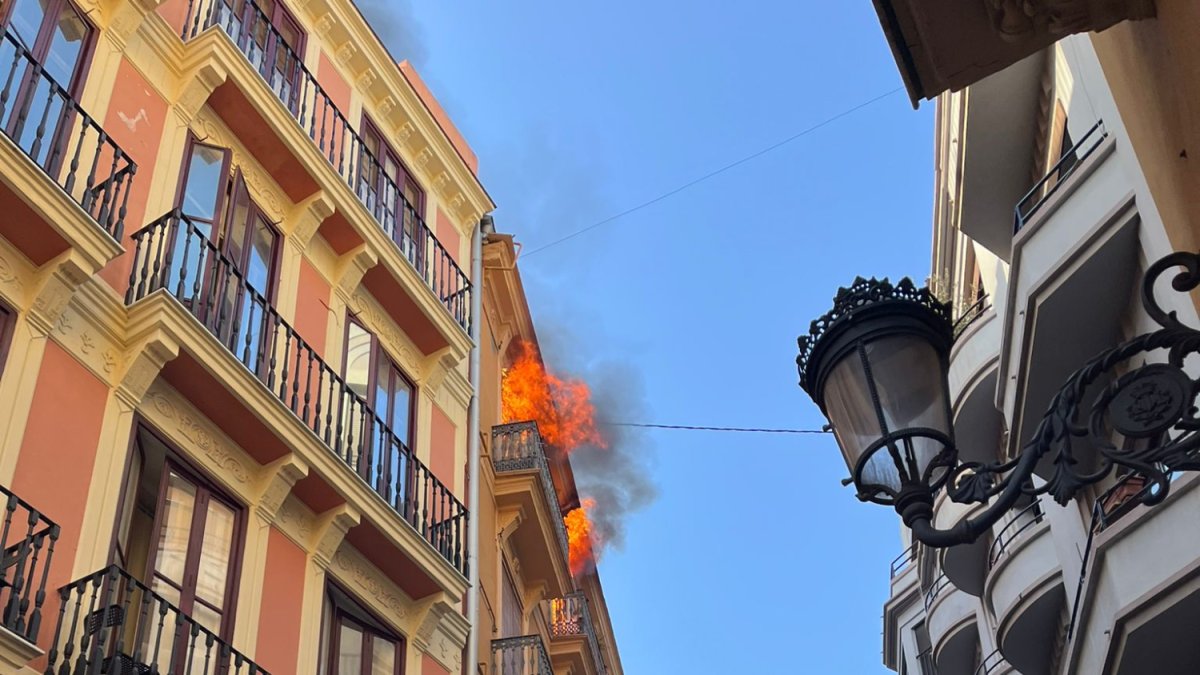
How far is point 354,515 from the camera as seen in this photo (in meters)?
11.6

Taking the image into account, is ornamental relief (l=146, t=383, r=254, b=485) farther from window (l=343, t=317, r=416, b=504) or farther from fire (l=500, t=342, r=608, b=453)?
fire (l=500, t=342, r=608, b=453)

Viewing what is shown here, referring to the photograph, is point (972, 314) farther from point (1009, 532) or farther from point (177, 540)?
point (177, 540)

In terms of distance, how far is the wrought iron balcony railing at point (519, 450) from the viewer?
695 inches

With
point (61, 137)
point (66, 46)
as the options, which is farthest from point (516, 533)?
point (61, 137)

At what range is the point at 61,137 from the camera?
9422 mm

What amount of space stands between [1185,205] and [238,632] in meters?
8.45

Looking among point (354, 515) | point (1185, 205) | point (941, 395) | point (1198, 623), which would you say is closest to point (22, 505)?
point (354, 515)

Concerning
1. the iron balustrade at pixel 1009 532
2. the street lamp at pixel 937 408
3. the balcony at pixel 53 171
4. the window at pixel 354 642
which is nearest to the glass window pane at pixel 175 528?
the balcony at pixel 53 171

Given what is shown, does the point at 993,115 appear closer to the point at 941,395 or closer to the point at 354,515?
the point at 354,515

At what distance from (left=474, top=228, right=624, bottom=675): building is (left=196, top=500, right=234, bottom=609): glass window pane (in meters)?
4.94

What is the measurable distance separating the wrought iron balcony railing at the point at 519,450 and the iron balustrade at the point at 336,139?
2380 millimetres

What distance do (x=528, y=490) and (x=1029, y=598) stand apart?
24.6 feet

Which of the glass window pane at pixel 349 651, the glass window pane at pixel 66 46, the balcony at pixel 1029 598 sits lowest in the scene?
the glass window pane at pixel 349 651

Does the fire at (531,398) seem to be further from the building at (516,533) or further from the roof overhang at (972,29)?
the roof overhang at (972,29)
